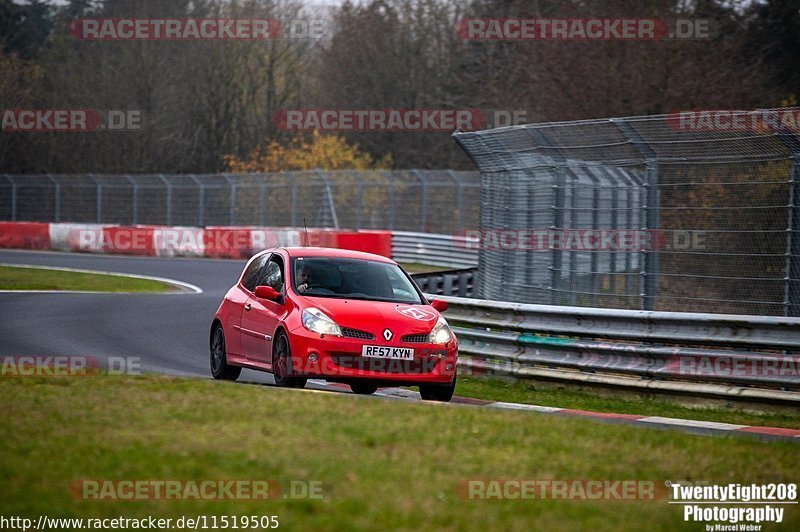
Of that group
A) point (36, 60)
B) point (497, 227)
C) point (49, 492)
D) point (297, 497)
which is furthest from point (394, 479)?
point (36, 60)

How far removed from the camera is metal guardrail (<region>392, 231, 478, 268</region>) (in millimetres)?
32688

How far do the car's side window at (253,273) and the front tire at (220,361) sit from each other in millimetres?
542

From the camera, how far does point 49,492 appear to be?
592 cm

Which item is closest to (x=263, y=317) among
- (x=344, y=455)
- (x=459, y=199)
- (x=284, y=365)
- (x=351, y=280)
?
(x=284, y=365)

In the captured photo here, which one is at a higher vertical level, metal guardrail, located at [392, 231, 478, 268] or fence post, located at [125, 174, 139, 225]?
fence post, located at [125, 174, 139, 225]

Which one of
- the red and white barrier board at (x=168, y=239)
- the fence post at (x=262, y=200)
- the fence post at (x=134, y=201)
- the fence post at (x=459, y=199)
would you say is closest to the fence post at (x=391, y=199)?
the red and white barrier board at (x=168, y=239)

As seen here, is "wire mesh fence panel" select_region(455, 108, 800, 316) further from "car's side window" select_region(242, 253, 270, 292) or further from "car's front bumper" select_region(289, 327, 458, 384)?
"car's side window" select_region(242, 253, 270, 292)

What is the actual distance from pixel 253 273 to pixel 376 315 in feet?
6.95

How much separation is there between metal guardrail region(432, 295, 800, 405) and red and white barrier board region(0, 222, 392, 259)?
1901cm

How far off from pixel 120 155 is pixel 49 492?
51521 millimetres

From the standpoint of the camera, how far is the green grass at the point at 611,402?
11.0 meters

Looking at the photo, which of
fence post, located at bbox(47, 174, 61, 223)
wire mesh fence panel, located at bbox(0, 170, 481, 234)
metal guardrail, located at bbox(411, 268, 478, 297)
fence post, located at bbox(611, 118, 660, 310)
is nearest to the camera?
fence post, located at bbox(611, 118, 660, 310)

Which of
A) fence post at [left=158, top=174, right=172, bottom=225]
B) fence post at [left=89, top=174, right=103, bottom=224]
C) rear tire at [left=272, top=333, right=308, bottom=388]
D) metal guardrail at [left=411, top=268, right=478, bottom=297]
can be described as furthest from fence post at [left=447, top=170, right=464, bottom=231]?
rear tire at [left=272, top=333, right=308, bottom=388]

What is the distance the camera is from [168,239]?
3753 centimetres
